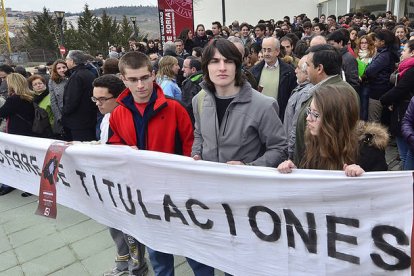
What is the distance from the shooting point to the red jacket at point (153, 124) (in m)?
2.54

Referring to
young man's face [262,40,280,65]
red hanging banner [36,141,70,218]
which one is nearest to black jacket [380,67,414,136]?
young man's face [262,40,280,65]

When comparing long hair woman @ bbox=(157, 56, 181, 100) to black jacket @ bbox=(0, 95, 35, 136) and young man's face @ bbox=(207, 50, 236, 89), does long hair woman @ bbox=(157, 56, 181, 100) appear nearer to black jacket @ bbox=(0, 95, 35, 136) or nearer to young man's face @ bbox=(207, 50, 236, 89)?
black jacket @ bbox=(0, 95, 35, 136)

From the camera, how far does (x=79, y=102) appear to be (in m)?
4.62

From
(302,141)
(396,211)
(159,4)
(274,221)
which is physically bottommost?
(274,221)

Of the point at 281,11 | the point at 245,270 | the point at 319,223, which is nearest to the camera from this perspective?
the point at 319,223

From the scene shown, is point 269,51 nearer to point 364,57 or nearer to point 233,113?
point 233,113

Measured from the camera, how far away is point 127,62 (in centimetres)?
252

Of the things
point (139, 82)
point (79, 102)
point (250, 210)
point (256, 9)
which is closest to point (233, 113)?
point (250, 210)

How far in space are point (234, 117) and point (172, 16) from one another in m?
10.5

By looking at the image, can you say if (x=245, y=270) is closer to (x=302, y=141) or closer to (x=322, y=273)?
(x=322, y=273)

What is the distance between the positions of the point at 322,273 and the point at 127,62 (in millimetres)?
1810

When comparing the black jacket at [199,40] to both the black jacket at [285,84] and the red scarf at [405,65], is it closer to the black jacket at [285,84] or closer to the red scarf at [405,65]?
the black jacket at [285,84]

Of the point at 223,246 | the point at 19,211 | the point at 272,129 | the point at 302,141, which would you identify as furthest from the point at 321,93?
the point at 19,211

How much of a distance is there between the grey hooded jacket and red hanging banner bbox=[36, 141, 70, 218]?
1304 mm
